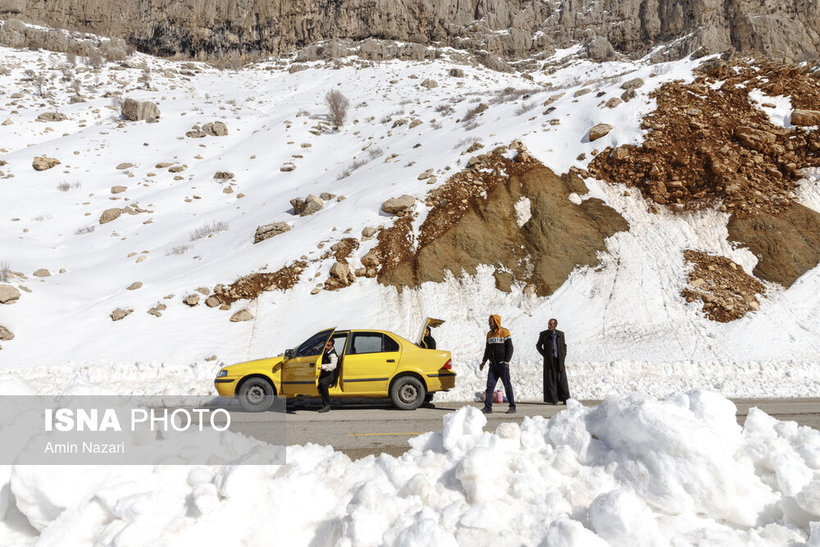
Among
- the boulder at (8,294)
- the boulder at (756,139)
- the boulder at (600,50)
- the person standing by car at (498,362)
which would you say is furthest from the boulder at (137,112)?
the boulder at (600,50)

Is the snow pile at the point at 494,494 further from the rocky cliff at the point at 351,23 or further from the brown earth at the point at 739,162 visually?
the rocky cliff at the point at 351,23

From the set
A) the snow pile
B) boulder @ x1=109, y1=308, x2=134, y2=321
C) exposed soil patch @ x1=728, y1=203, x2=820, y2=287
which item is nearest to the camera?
the snow pile

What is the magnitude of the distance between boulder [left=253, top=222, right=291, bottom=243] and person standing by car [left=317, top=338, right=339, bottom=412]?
454 inches

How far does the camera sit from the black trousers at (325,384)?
27.2ft

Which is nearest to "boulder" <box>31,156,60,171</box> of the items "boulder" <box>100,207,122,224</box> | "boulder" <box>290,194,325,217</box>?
"boulder" <box>100,207,122,224</box>

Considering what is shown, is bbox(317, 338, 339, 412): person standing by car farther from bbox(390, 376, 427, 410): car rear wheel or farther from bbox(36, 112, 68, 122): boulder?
bbox(36, 112, 68, 122): boulder

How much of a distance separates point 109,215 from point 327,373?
71.8ft

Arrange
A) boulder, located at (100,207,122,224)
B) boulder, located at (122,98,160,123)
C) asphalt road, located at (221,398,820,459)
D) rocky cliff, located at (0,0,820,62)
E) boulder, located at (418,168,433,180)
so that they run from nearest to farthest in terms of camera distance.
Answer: asphalt road, located at (221,398,820,459)
boulder, located at (418,168,433,180)
boulder, located at (100,207,122,224)
boulder, located at (122,98,160,123)
rocky cliff, located at (0,0,820,62)

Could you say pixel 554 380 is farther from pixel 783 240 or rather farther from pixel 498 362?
pixel 783 240

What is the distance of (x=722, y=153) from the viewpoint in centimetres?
1742

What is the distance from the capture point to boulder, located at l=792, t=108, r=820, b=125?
58.0 feet

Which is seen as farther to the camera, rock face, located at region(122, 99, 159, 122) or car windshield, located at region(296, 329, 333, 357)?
rock face, located at region(122, 99, 159, 122)

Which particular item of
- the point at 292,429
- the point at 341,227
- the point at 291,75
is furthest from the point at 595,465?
the point at 291,75

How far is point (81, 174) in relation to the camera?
28.8 m
